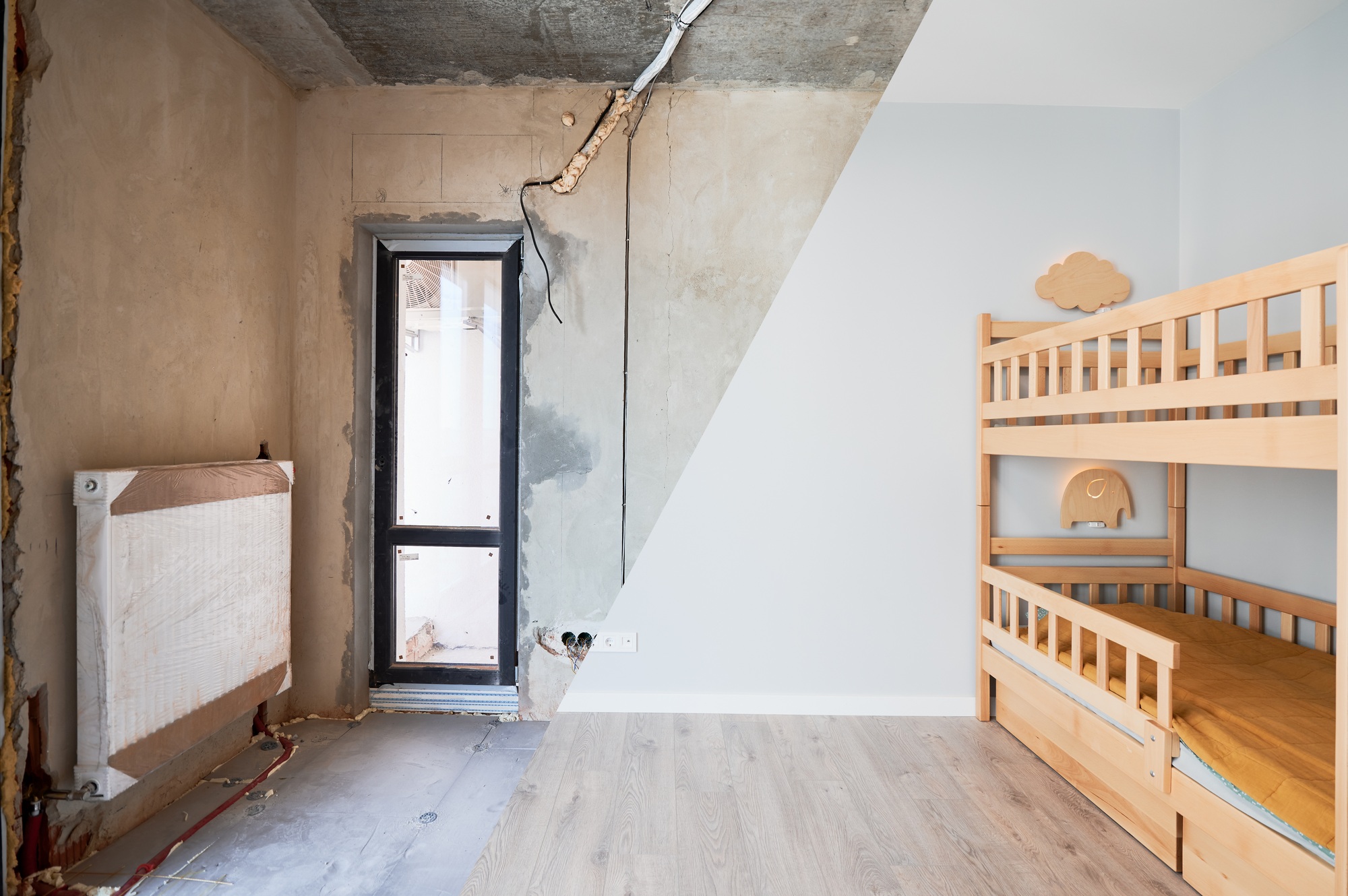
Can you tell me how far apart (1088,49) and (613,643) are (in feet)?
8.61

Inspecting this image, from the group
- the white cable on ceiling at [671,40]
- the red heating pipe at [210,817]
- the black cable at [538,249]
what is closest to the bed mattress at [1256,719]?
the black cable at [538,249]

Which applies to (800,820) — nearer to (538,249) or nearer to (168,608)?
(168,608)

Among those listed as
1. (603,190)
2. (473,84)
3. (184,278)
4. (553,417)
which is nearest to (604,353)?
(553,417)

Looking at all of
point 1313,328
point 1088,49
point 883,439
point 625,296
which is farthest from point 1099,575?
point 625,296

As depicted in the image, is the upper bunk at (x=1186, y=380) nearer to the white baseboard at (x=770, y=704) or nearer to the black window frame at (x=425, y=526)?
the white baseboard at (x=770, y=704)

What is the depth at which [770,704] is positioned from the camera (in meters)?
2.44

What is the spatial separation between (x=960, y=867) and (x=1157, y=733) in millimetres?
562

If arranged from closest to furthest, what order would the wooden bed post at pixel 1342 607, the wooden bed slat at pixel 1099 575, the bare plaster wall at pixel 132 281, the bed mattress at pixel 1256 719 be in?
1. the wooden bed post at pixel 1342 607
2. the bed mattress at pixel 1256 719
3. the bare plaster wall at pixel 132 281
4. the wooden bed slat at pixel 1099 575

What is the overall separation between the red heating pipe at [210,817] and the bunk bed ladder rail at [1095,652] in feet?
7.98

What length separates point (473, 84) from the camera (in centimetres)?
242

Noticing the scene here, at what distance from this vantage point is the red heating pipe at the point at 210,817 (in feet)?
5.05

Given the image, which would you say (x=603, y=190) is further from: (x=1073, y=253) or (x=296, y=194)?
(x=1073, y=253)

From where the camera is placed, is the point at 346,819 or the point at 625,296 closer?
the point at 346,819

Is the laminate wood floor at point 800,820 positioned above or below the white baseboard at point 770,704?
below
